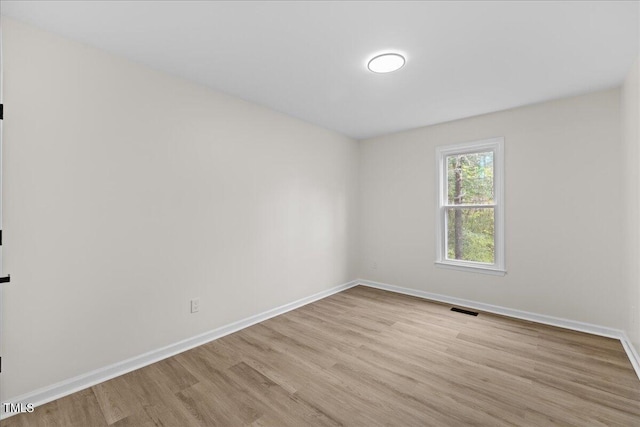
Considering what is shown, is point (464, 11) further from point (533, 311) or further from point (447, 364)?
point (533, 311)

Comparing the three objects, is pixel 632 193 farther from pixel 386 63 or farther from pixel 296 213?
pixel 296 213

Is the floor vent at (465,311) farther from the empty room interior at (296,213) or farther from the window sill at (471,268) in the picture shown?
the window sill at (471,268)

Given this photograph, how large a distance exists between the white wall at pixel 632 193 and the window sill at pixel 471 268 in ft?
3.47

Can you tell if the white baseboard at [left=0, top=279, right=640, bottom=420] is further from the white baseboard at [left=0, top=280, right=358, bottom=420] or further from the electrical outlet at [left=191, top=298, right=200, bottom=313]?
the electrical outlet at [left=191, top=298, right=200, bottom=313]

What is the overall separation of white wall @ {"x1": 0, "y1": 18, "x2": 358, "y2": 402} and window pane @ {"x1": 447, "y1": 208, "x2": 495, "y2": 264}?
2.34 metres

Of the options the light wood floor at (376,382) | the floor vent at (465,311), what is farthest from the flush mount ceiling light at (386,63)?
the floor vent at (465,311)

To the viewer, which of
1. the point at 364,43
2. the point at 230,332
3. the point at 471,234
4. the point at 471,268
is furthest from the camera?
the point at 471,234

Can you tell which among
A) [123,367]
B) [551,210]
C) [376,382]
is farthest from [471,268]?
[123,367]

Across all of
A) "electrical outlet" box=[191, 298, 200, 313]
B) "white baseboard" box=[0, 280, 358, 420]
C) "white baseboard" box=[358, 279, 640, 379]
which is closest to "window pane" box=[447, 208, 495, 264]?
"white baseboard" box=[358, 279, 640, 379]

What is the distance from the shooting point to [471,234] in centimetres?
374

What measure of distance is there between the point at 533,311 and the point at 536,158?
1.73 metres

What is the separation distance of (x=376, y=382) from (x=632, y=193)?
8.59 ft

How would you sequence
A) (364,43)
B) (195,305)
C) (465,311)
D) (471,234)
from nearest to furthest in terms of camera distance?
(364,43)
(195,305)
(465,311)
(471,234)

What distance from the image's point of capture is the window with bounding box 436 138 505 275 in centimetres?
345
